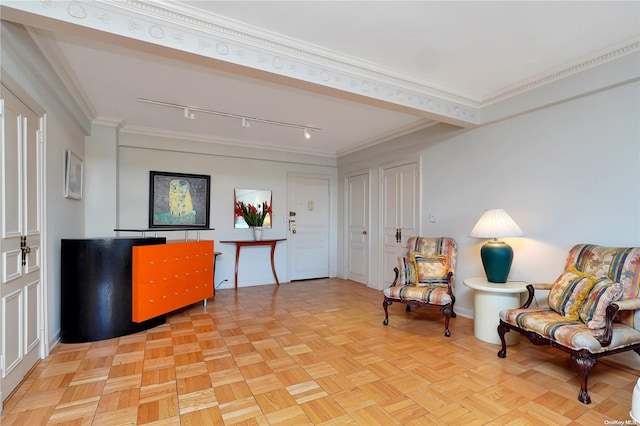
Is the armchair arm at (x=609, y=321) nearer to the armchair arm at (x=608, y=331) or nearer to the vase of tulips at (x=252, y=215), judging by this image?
the armchair arm at (x=608, y=331)

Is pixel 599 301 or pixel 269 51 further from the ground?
pixel 269 51

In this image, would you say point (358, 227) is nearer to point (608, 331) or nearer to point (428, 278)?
point (428, 278)

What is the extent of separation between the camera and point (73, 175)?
11.0 feet

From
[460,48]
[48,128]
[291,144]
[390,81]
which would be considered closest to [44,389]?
[48,128]

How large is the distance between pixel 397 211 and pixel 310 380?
10.3 ft

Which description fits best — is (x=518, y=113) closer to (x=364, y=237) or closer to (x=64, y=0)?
(x=364, y=237)

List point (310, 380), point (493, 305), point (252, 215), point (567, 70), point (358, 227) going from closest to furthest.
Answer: point (310, 380)
point (567, 70)
point (493, 305)
point (252, 215)
point (358, 227)

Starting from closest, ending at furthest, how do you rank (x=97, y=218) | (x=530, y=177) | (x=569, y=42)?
1. (x=569, y=42)
2. (x=530, y=177)
3. (x=97, y=218)

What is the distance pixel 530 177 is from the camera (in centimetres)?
314

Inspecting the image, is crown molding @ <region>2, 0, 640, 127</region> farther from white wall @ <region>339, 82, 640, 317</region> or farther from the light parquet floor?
the light parquet floor

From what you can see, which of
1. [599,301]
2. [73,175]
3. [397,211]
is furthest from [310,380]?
[73,175]

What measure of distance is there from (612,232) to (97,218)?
5.50 m

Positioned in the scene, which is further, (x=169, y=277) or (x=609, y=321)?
(x=169, y=277)

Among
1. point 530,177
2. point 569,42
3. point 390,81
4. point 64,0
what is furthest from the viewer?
point 530,177
